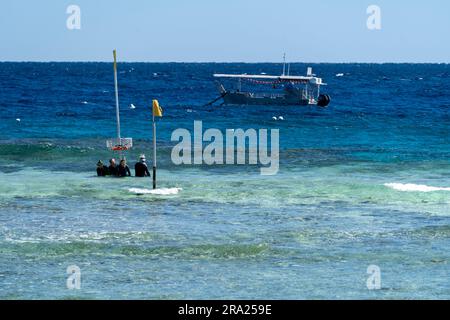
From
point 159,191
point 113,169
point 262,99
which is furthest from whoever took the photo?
point 262,99

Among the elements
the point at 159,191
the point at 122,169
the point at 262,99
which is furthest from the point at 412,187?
the point at 262,99

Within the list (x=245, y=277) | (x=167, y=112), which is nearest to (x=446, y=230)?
(x=245, y=277)

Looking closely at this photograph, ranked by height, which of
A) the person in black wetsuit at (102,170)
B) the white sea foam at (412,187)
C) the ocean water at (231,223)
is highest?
the person in black wetsuit at (102,170)

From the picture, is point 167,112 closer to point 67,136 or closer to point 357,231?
point 67,136

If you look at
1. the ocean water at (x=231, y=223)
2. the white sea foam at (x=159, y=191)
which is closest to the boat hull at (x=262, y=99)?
the ocean water at (x=231, y=223)

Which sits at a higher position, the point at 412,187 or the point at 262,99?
the point at 262,99

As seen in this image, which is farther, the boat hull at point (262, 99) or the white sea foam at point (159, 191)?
the boat hull at point (262, 99)

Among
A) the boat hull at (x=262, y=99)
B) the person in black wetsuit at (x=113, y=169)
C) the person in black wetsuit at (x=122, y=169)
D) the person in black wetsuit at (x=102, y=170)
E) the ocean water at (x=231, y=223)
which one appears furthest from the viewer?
the boat hull at (x=262, y=99)

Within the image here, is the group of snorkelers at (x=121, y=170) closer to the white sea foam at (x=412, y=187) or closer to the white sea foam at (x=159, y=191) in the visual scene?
the white sea foam at (x=159, y=191)

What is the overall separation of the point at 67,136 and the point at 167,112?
27.2 metres

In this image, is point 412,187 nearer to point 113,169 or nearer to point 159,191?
point 159,191

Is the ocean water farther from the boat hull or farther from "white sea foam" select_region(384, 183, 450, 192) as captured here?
the boat hull

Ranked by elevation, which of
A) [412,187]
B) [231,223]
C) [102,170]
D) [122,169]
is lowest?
[412,187]

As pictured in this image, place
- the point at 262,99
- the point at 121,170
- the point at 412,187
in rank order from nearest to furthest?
the point at 412,187 < the point at 121,170 < the point at 262,99
